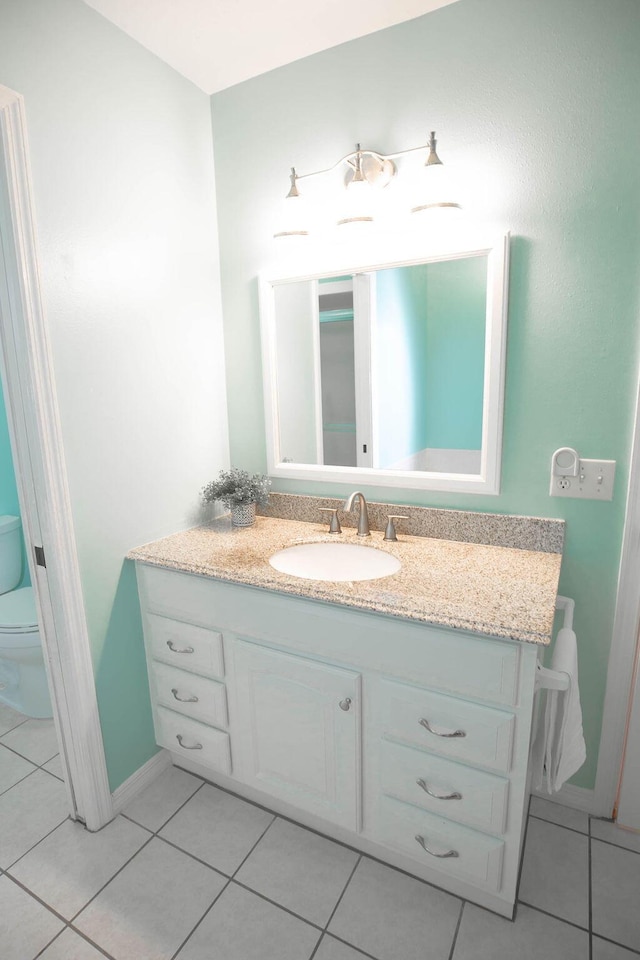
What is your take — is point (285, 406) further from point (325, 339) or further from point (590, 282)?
point (590, 282)

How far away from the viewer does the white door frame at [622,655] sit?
1.36 meters

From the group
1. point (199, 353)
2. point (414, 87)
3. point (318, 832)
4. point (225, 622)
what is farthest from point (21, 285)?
point (318, 832)

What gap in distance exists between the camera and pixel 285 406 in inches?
Answer: 73.8

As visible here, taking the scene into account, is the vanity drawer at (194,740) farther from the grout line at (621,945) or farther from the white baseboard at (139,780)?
the grout line at (621,945)

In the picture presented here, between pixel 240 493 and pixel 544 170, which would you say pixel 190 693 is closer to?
pixel 240 493

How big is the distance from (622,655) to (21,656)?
208 centimetres

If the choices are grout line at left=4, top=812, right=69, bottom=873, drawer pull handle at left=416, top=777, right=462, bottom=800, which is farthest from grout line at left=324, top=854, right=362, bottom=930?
grout line at left=4, top=812, right=69, bottom=873

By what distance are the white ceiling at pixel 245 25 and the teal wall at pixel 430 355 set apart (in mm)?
663

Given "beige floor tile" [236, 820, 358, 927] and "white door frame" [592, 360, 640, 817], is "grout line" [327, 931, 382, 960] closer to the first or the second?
"beige floor tile" [236, 820, 358, 927]

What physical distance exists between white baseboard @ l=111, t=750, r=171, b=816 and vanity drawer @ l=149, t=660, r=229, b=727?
0.24 m

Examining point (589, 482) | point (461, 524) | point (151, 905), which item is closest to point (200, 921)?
point (151, 905)

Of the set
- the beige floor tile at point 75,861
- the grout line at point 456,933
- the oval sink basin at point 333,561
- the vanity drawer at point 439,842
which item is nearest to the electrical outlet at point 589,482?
the oval sink basin at point 333,561

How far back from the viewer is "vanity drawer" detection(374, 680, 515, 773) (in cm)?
113

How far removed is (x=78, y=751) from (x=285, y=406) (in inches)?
50.3
